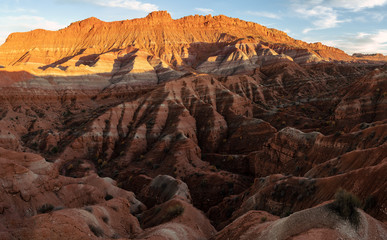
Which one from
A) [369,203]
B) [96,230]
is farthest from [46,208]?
[369,203]

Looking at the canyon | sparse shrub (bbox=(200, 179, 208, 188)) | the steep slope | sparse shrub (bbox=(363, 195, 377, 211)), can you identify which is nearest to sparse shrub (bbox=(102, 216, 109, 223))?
the canyon

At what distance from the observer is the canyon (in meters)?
15.7

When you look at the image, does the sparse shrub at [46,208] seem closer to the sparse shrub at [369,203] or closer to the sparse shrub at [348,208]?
the sparse shrub at [348,208]

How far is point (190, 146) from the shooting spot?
53.0m

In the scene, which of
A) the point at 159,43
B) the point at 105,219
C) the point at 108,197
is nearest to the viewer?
the point at 105,219

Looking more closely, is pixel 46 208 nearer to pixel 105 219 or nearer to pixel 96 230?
pixel 105 219

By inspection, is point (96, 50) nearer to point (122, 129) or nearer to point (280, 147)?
point (122, 129)

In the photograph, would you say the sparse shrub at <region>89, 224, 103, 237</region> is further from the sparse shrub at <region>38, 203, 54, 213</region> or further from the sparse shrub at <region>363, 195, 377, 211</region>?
the sparse shrub at <region>363, 195, 377, 211</region>

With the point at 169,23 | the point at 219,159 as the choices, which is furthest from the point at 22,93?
the point at 169,23

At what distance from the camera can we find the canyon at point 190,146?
1566 cm

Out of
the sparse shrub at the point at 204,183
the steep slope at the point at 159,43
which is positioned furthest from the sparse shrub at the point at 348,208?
the steep slope at the point at 159,43

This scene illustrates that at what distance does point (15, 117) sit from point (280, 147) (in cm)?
6324

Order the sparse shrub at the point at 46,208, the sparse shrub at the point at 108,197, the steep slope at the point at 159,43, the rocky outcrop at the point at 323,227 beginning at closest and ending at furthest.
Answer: the rocky outcrop at the point at 323,227 → the sparse shrub at the point at 46,208 → the sparse shrub at the point at 108,197 → the steep slope at the point at 159,43

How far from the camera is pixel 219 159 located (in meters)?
52.4
